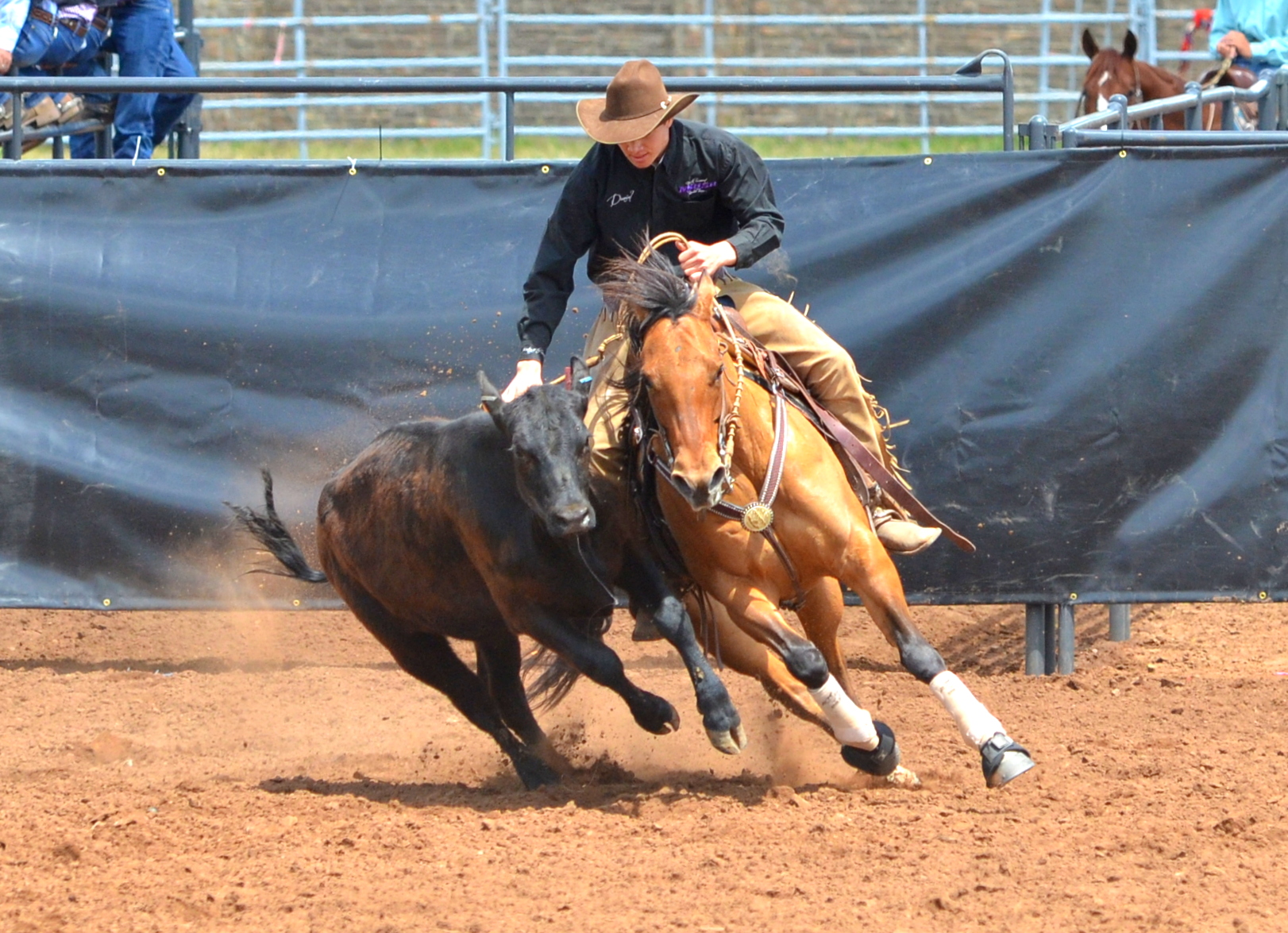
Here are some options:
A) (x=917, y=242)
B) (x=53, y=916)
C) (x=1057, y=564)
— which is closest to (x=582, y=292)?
(x=917, y=242)

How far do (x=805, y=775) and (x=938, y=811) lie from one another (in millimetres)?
823

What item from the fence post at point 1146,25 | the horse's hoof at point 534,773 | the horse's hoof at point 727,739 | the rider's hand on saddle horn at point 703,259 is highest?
the fence post at point 1146,25

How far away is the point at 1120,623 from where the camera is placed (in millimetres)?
7082

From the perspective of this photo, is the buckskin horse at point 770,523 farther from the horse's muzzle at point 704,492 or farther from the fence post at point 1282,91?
the fence post at point 1282,91

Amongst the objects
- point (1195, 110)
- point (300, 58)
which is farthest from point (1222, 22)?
point (300, 58)

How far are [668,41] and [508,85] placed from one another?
12821 mm

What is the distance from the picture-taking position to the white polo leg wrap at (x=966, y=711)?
15.6ft

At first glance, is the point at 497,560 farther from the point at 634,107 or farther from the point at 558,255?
the point at 634,107

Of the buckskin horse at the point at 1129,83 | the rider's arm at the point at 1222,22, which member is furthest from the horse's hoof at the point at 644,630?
the rider's arm at the point at 1222,22

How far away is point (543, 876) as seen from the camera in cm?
410

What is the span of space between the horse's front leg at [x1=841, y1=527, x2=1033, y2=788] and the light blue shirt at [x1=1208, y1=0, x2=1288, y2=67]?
700 centimetres

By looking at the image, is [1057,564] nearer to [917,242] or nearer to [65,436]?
[917,242]

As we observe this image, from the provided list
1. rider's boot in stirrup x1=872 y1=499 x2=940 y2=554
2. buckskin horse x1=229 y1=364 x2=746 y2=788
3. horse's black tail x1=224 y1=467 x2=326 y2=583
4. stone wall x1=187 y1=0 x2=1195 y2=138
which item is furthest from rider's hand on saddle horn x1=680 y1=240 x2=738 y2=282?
stone wall x1=187 y1=0 x2=1195 y2=138

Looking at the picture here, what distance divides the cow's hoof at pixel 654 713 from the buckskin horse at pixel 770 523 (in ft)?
1.10
